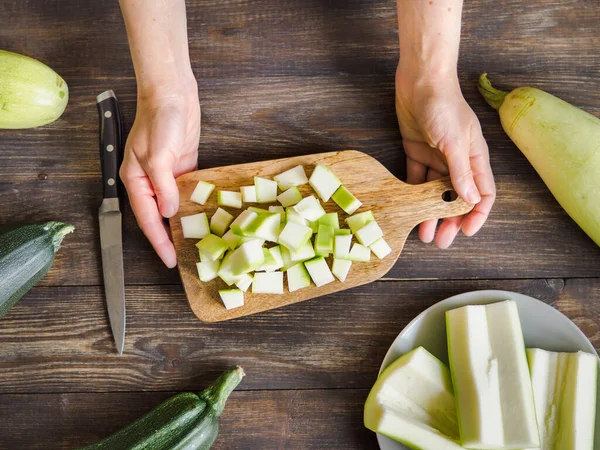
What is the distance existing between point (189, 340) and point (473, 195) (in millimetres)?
919

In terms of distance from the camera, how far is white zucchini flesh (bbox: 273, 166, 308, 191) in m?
1.55

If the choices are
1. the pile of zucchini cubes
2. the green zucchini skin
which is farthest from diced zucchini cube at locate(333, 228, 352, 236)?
the green zucchini skin

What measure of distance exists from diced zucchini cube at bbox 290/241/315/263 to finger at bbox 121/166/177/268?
13.8 inches

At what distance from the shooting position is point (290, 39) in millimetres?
1686

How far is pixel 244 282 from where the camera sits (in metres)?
1.50

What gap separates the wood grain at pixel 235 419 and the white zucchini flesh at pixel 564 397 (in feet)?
1.57

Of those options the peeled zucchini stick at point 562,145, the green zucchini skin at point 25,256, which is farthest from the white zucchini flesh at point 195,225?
the peeled zucchini stick at point 562,145

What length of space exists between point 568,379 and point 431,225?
1.84 feet

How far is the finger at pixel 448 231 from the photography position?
159 centimetres

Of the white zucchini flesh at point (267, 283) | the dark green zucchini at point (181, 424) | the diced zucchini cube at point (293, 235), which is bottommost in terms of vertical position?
the dark green zucchini at point (181, 424)

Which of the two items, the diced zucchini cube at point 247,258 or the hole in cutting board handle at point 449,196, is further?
the hole in cutting board handle at point 449,196

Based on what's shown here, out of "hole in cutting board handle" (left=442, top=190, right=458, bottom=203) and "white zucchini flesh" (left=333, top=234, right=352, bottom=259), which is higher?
"hole in cutting board handle" (left=442, top=190, right=458, bottom=203)

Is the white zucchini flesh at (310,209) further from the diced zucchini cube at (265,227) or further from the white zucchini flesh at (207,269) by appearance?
the white zucchini flesh at (207,269)

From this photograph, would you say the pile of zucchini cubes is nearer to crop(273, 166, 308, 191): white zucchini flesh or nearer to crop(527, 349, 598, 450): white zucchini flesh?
crop(273, 166, 308, 191): white zucchini flesh
